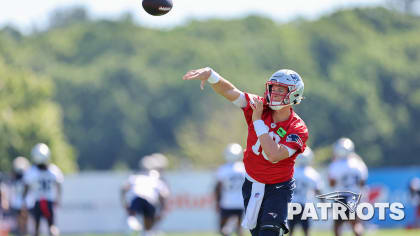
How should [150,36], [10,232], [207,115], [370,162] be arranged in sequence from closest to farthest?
[10,232] < [370,162] < [207,115] < [150,36]

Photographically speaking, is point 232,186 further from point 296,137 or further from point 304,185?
point 296,137

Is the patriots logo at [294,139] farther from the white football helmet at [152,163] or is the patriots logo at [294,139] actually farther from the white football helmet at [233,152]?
the white football helmet at [152,163]

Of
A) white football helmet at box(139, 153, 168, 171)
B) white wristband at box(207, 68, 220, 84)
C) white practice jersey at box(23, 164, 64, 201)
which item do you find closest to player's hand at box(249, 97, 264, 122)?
white wristband at box(207, 68, 220, 84)

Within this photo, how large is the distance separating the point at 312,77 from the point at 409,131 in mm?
11868

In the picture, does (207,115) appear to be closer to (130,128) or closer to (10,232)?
(130,128)

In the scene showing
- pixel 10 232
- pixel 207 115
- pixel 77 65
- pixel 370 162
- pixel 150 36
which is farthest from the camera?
pixel 150 36

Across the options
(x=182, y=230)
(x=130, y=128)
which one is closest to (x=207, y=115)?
(x=130, y=128)

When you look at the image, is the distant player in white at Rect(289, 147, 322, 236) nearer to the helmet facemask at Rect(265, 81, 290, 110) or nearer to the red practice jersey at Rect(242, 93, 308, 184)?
the red practice jersey at Rect(242, 93, 308, 184)

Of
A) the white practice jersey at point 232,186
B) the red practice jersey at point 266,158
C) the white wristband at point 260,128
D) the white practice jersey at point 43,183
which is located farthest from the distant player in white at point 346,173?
the white wristband at point 260,128

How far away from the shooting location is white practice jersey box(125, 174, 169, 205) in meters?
17.7

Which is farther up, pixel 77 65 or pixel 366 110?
pixel 77 65

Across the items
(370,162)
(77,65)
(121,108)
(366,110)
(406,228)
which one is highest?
(77,65)

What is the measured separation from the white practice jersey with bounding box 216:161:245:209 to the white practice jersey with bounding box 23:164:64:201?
10.4 feet

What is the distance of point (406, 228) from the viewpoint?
85.8 feet
